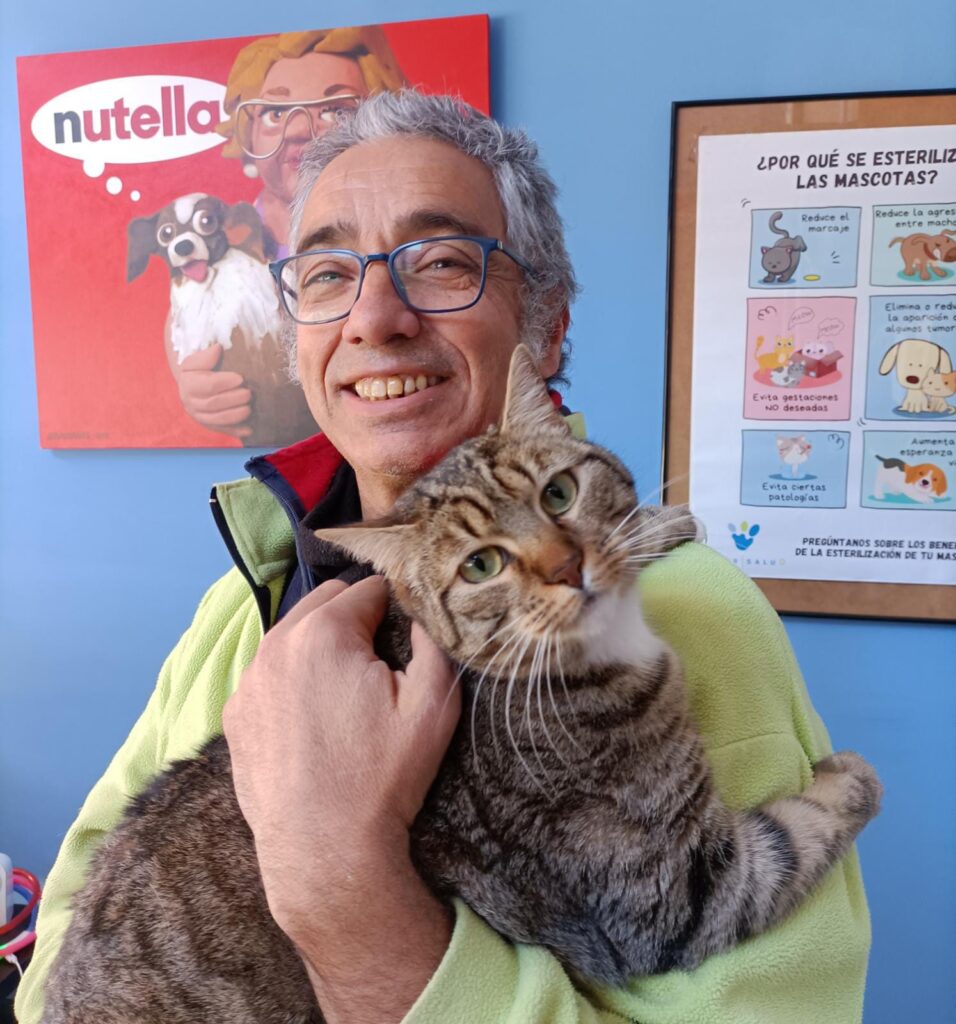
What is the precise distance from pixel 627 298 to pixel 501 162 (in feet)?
2.60

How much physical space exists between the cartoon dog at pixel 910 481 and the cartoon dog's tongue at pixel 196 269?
5.67ft

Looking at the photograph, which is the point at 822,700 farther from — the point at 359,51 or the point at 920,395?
the point at 359,51

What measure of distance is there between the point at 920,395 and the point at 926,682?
2.20 ft

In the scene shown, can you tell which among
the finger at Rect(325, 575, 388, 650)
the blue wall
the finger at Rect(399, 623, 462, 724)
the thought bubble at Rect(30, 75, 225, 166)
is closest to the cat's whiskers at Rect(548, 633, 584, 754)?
the finger at Rect(399, 623, 462, 724)

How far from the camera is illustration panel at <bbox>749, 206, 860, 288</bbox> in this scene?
5.44ft

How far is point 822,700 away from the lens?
1.81 meters

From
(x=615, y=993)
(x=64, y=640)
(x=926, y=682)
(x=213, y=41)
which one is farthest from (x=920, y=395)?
(x=64, y=640)

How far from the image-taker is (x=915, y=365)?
5.47ft

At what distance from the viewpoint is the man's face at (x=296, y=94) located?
5.93 feet

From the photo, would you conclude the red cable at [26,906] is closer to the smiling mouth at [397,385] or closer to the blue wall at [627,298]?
the blue wall at [627,298]

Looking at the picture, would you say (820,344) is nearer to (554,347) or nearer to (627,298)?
(627,298)

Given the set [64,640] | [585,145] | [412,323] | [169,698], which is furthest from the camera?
[64,640]

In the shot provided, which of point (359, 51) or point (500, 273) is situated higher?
point (359, 51)

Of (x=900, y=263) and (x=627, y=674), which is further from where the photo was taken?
(x=900, y=263)
